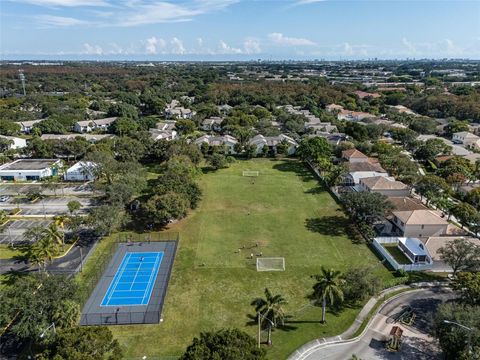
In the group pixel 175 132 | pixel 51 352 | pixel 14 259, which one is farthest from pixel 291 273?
pixel 175 132

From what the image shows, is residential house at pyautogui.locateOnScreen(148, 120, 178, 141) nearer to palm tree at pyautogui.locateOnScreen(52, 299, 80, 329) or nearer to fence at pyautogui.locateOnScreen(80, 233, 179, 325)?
fence at pyautogui.locateOnScreen(80, 233, 179, 325)

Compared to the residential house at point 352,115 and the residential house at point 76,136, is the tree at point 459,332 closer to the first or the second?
the residential house at point 76,136

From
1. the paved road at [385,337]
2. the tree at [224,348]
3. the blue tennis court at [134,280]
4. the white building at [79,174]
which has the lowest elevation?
the blue tennis court at [134,280]

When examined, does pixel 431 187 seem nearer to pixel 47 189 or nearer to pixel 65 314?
pixel 65 314

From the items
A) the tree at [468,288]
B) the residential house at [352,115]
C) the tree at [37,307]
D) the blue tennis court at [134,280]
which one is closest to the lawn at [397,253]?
the tree at [468,288]

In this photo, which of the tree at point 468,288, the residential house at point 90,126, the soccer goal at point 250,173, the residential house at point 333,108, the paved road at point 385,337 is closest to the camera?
the paved road at point 385,337
